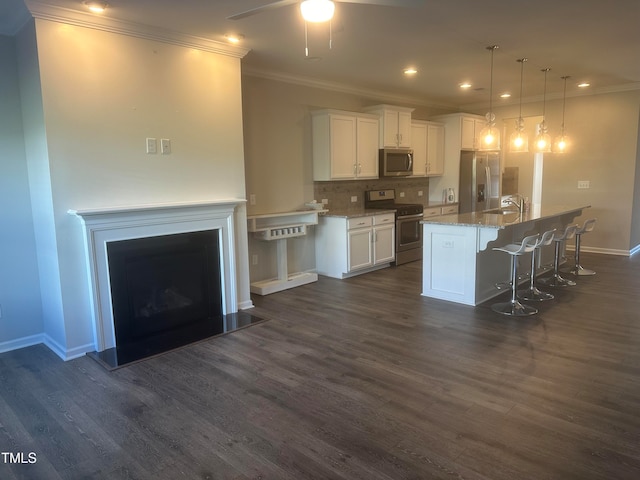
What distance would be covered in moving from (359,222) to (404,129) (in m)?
1.90

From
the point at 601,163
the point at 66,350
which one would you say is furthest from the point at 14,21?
the point at 601,163

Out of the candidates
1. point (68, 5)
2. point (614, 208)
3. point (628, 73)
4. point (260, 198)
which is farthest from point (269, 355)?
point (614, 208)

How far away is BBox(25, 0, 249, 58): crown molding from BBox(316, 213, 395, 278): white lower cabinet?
8.20 ft

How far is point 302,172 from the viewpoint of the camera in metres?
5.93

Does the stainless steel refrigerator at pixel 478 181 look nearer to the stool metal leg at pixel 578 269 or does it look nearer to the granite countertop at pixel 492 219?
the stool metal leg at pixel 578 269

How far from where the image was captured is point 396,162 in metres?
6.76

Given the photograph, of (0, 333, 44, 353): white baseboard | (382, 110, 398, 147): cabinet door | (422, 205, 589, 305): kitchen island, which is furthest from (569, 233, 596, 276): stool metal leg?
(0, 333, 44, 353): white baseboard

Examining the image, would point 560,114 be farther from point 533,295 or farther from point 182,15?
point 182,15

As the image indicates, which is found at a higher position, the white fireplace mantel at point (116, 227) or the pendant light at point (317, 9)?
the pendant light at point (317, 9)

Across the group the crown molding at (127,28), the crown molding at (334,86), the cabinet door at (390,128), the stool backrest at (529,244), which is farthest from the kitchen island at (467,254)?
the crown molding at (127,28)

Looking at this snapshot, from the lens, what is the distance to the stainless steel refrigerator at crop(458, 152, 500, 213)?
25.8 ft

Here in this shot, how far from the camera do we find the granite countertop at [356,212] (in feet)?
19.3

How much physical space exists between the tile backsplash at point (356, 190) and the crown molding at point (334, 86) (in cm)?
129

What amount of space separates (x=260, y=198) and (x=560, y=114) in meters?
5.41
